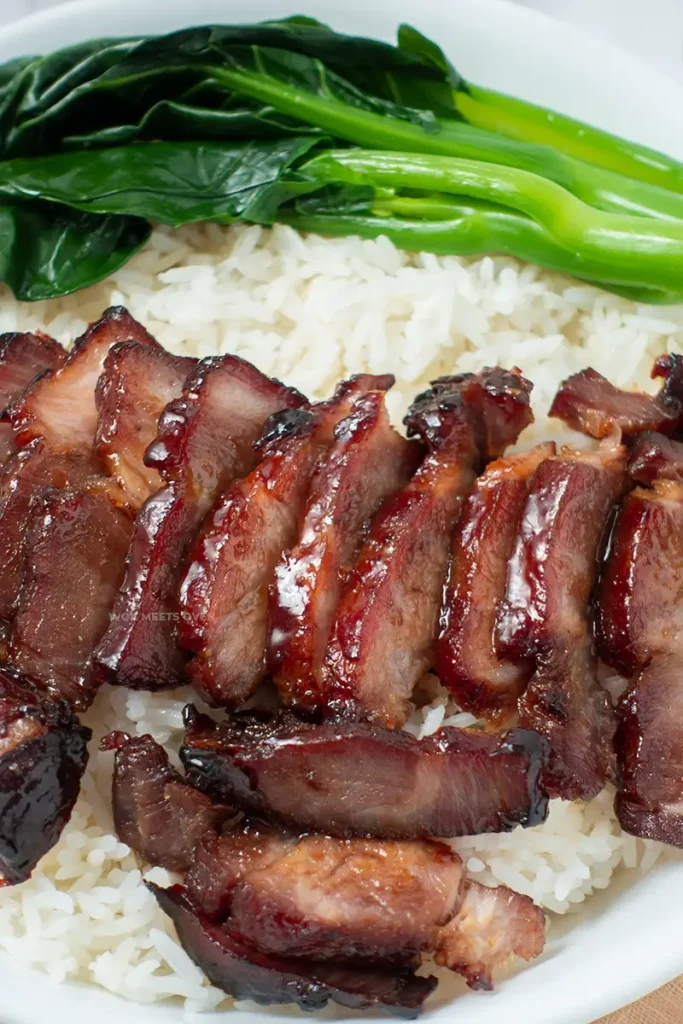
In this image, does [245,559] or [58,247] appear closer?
[245,559]

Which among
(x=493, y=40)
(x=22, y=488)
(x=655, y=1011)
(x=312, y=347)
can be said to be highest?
(x=493, y=40)

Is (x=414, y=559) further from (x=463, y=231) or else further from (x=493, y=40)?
(x=493, y=40)

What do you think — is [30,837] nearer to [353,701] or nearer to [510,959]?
[353,701]

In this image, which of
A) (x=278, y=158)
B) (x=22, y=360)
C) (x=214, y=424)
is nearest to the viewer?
(x=214, y=424)

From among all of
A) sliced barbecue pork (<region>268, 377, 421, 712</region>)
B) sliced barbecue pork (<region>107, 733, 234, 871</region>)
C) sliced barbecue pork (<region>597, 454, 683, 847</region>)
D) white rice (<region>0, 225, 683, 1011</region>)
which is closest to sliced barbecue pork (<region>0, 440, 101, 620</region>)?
white rice (<region>0, 225, 683, 1011</region>)

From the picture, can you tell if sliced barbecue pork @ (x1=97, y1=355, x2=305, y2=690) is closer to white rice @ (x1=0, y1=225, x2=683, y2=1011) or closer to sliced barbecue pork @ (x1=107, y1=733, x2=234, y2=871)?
sliced barbecue pork @ (x1=107, y1=733, x2=234, y2=871)

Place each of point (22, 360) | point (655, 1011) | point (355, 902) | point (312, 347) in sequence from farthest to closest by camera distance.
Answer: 1. point (312, 347)
2. point (22, 360)
3. point (655, 1011)
4. point (355, 902)

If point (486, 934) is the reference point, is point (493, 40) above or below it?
above

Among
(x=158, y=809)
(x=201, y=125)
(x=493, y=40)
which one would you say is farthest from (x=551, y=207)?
(x=158, y=809)
